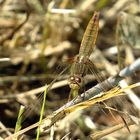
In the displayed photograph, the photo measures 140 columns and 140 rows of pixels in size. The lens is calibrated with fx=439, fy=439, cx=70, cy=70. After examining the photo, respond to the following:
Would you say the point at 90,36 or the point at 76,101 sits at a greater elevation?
the point at 90,36

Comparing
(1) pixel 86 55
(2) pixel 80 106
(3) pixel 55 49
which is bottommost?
(2) pixel 80 106

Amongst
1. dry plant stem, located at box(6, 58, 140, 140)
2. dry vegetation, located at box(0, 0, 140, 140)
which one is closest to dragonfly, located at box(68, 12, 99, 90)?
dry plant stem, located at box(6, 58, 140, 140)

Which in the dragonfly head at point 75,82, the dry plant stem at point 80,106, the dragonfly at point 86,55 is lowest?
the dry plant stem at point 80,106

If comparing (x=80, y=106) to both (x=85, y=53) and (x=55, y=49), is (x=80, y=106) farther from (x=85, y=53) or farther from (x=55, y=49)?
(x=55, y=49)

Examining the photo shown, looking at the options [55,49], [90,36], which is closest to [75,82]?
[90,36]

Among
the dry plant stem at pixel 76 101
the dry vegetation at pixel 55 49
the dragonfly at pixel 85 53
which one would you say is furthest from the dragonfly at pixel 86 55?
the dry vegetation at pixel 55 49

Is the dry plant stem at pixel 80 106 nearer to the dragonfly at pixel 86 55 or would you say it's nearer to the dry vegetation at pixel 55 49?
the dragonfly at pixel 86 55

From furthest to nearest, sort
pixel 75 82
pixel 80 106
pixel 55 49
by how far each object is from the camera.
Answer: pixel 55 49 < pixel 75 82 < pixel 80 106

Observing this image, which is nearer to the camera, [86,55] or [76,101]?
[76,101]

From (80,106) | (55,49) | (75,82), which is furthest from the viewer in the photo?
(55,49)

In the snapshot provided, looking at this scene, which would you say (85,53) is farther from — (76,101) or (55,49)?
(55,49)
